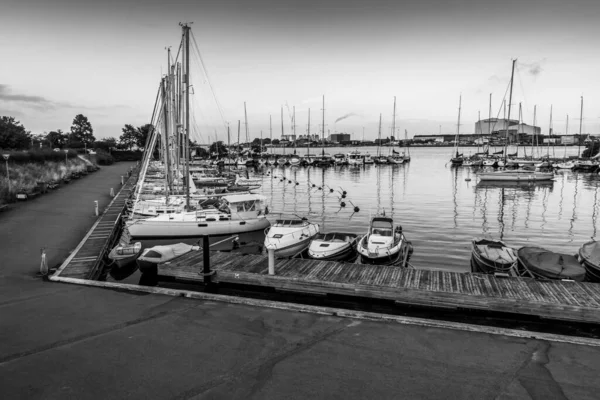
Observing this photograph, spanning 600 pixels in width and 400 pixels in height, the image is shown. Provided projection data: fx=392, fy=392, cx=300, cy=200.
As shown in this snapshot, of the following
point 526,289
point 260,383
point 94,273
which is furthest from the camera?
point 94,273

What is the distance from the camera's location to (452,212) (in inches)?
1553

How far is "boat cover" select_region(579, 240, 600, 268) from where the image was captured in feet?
58.8

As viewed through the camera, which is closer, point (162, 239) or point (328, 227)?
point (162, 239)

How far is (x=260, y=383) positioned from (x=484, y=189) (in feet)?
192

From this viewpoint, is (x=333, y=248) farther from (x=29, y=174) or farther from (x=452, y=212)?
(x=29, y=174)

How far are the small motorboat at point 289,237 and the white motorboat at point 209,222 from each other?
5682mm

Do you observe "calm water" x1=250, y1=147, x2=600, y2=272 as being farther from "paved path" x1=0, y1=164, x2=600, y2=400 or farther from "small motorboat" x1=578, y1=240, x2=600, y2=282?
"paved path" x1=0, y1=164, x2=600, y2=400

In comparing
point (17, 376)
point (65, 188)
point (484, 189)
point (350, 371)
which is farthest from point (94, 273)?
point (484, 189)

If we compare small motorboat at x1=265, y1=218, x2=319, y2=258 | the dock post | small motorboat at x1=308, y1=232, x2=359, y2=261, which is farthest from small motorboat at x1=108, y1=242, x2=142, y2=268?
small motorboat at x1=308, y1=232, x2=359, y2=261

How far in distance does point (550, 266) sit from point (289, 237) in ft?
41.4

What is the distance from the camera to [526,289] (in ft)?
46.9

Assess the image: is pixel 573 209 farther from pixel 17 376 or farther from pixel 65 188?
pixel 65 188

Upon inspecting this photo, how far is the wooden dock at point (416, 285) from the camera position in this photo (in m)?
13.1

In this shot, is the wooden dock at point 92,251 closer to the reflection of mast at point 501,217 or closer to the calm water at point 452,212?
the calm water at point 452,212
